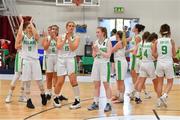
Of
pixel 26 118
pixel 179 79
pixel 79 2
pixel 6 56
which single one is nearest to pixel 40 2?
pixel 79 2

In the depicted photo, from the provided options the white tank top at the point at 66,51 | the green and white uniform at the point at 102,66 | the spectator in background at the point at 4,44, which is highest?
the spectator in background at the point at 4,44

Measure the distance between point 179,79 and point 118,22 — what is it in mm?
5436

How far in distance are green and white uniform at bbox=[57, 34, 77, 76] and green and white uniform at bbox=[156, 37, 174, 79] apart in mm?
1831

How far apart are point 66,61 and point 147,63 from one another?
1.84 metres

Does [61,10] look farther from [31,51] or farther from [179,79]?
[31,51]

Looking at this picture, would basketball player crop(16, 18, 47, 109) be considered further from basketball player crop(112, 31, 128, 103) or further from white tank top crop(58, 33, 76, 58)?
basketball player crop(112, 31, 128, 103)

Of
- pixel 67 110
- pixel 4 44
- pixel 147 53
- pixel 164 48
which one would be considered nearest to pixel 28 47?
pixel 67 110

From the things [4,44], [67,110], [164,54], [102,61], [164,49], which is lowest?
[67,110]

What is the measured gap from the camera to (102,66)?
754 cm

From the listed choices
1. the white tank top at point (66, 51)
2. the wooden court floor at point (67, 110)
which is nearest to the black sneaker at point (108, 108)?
the wooden court floor at point (67, 110)

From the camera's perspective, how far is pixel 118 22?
18.9 meters

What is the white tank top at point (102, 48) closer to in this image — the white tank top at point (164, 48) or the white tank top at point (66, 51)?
the white tank top at point (66, 51)

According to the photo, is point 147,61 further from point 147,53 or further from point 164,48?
point 164,48

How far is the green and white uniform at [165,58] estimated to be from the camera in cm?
787
